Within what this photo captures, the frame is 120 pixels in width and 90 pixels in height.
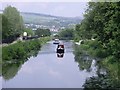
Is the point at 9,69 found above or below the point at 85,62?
above

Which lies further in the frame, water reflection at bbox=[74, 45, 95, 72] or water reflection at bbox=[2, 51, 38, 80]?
water reflection at bbox=[74, 45, 95, 72]

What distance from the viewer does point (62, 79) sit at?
2269cm

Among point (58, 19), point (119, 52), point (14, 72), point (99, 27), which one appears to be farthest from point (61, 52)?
point (58, 19)

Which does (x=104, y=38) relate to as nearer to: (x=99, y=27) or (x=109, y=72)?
(x=99, y=27)

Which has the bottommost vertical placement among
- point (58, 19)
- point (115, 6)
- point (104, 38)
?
point (58, 19)

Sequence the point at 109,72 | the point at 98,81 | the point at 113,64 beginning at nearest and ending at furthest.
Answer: the point at 98,81 → the point at 109,72 → the point at 113,64

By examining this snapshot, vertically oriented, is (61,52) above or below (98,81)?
below

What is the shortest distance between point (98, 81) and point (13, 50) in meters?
14.4

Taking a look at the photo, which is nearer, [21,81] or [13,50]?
[21,81]

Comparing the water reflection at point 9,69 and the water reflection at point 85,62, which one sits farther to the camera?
the water reflection at point 85,62

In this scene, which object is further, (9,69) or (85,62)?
(85,62)

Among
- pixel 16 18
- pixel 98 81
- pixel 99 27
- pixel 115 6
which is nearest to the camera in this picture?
pixel 98 81

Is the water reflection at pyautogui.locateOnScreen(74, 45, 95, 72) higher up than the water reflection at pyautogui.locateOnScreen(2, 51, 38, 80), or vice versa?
the water reflection at pyautogui.locateOnScreen(2, 51, 38, 80)

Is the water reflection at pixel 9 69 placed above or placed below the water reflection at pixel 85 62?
above
